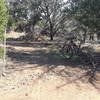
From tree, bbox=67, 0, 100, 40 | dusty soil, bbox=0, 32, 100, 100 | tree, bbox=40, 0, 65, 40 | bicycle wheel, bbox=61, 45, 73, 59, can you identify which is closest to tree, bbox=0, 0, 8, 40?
dusty soil, bbox=0, 32, 100, 100

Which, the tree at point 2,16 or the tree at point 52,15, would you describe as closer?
the tree at point 2,16

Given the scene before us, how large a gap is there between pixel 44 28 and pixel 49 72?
1733 centimetres

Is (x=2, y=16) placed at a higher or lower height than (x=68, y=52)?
higher

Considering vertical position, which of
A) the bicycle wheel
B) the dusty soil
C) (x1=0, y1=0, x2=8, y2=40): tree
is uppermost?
(x1=0, y1=0, x2=8, y2=40): tree

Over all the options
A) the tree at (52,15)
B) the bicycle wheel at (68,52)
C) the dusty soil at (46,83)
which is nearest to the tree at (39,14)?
the tree at (52,15)

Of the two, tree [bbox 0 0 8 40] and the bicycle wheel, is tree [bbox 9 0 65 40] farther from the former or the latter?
tree [bbox 0 0 8 40]

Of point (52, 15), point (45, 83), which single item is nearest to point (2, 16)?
point (45, 83)

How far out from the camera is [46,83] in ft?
27.1

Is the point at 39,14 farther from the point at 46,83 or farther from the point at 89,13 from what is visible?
the point at 46,83

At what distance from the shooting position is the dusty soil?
7207 millimetres

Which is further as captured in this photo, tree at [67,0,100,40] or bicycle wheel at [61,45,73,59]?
bicycle wheel at [61,45,73,59]

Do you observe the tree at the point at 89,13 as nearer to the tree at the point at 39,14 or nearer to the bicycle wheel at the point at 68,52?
the bicycle wheel at the point at 68,52

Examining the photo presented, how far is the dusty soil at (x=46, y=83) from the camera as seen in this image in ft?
23.6

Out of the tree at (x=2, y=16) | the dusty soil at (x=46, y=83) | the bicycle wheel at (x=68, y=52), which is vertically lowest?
the dusty soil at (x=46, y=83)
